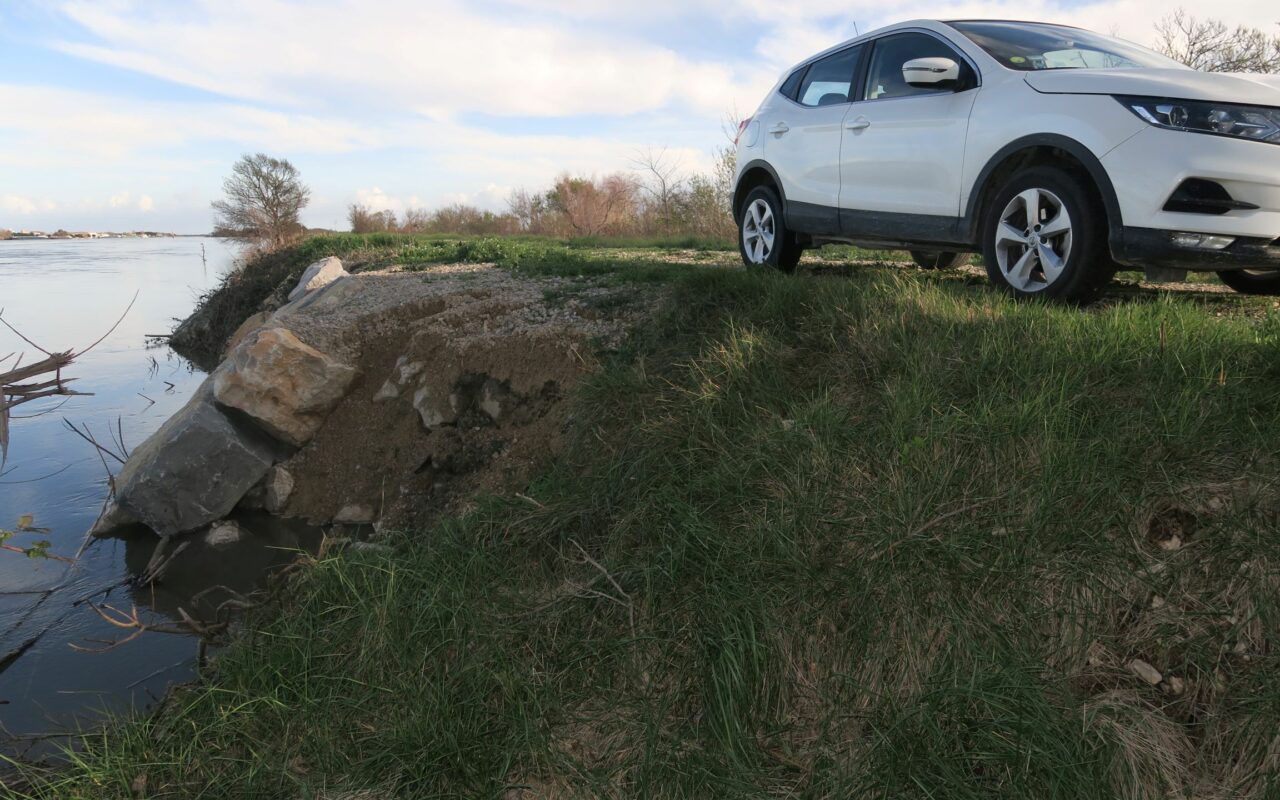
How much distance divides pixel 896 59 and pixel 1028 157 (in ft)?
5.07

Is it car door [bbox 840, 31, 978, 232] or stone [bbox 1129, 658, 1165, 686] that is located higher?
car door [bbox 840, 31, 978, 232]

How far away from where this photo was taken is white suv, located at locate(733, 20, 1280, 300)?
4070mm

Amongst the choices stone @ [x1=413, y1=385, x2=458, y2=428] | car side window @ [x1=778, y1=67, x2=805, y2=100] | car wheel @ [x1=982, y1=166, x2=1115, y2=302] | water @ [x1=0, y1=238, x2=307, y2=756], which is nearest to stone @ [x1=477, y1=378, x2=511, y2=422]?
stone @ [x1=413, y1=385, x2=458, y2=428]

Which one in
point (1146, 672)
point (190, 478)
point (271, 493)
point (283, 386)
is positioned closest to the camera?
point (1146, 672)

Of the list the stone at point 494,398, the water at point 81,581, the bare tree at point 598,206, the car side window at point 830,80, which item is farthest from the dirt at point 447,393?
the bare tree at point 598,206

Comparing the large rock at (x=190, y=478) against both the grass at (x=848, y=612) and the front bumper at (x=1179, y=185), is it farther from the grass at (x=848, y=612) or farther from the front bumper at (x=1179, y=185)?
the front bumper at (x=1179, y=185)

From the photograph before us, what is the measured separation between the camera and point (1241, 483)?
308 cm

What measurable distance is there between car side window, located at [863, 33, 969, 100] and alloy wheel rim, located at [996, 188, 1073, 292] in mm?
1176

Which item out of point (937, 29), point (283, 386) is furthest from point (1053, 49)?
point (283, 386)

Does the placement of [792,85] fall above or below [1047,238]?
above

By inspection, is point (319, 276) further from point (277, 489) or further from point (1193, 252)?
point (1193, 252)

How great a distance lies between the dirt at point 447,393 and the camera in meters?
5.22

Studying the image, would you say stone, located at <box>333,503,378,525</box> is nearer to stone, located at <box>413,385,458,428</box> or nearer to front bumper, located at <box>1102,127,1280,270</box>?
stone, located at <box>413,385,458,428</box>

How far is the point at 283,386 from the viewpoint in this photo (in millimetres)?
6191
